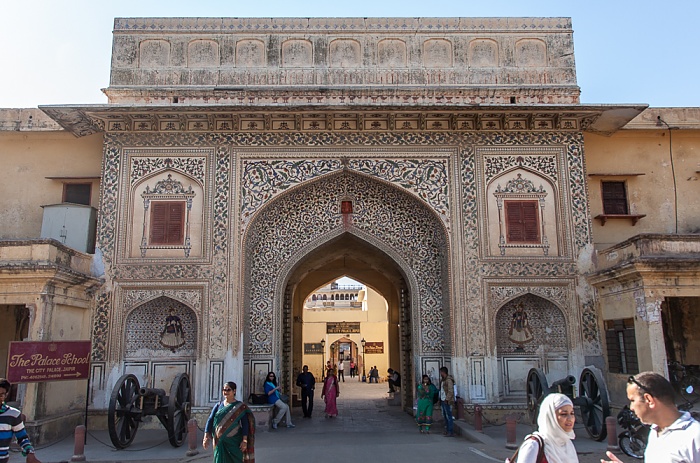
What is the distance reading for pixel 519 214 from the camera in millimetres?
13594

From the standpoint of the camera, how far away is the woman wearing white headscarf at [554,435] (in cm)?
346

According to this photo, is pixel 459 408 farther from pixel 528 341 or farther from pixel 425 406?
pixel 528 341

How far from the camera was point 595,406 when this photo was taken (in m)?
10.4

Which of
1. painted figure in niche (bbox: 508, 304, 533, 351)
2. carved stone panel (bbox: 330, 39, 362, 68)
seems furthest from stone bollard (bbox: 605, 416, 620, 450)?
carved stone panel (bbox: 330, 39, 362, 68)

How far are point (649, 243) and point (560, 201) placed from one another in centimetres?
261

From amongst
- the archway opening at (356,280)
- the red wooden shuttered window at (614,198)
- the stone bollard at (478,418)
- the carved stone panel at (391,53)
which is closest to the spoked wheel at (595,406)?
the stone bollard at (478,418)

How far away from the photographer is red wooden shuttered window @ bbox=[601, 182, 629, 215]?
14.6 metres

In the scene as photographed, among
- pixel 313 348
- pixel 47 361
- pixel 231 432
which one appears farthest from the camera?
pixel 313 348

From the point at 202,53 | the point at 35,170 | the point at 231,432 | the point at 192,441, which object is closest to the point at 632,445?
the point at 231,432

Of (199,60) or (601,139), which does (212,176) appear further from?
(601,139)

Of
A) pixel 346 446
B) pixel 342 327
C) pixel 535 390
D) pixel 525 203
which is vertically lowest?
pixel 346 446

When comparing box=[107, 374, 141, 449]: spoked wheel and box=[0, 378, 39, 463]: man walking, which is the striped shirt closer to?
box=[0, 378, 39, 463]: man walking

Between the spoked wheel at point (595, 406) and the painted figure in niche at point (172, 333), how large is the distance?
8045mm

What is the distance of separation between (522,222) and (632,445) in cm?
567
